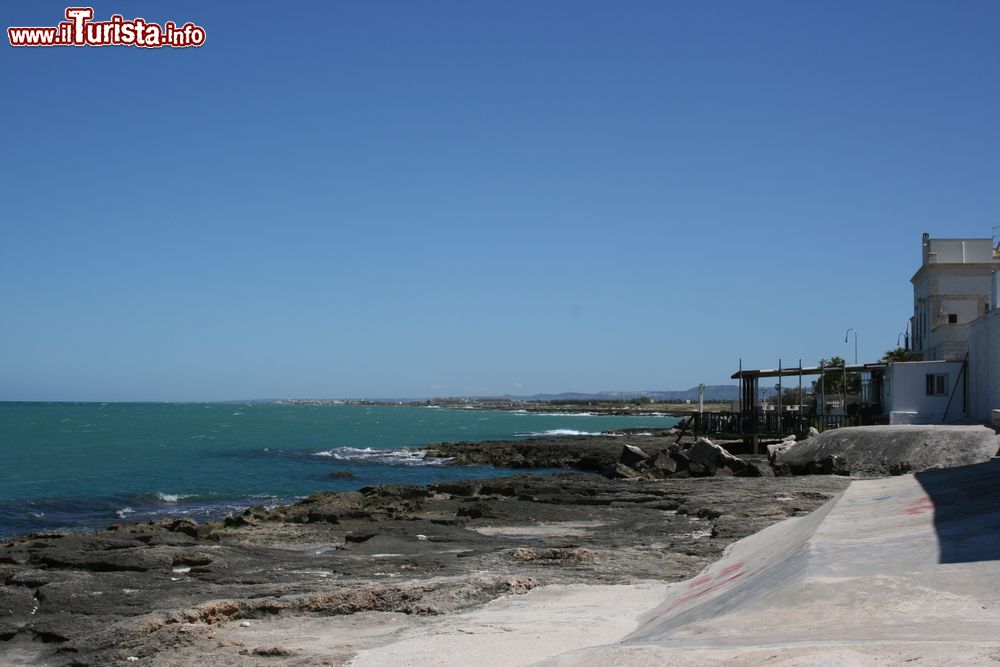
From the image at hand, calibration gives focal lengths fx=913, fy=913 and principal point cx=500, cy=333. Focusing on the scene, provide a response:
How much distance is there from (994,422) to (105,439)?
67247 mm

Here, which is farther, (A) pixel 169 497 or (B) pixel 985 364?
(A) pixel 169 497

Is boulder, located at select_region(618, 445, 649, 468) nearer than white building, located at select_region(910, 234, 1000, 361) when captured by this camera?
Yes

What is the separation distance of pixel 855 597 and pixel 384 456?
171 feet

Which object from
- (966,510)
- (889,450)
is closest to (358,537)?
(966,510)

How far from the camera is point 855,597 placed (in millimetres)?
7727

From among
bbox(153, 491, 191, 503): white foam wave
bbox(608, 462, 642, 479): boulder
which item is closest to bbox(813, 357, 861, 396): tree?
bbox(608, 462, 642, 479): boulder

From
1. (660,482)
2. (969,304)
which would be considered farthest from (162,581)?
(969,304)

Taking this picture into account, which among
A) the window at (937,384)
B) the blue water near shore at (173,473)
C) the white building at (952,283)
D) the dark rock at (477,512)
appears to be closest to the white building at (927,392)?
the window at (937,384)

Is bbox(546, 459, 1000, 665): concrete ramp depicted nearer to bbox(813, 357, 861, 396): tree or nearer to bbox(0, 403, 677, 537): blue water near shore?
bbox(0, 403, 677, 537): blue water near shore

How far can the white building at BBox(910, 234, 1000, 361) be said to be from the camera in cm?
4291

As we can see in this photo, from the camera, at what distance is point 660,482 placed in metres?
31.7

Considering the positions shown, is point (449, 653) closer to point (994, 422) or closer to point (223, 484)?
point (994, 422)

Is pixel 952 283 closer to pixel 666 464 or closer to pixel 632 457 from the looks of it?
pixel 632 457

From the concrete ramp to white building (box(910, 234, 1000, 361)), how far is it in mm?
33055
